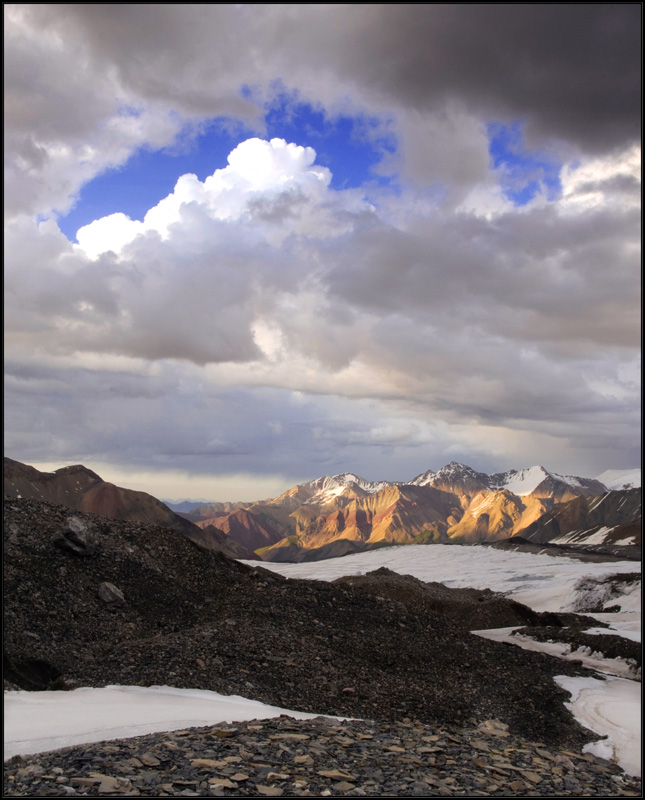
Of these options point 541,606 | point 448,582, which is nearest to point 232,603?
point 541,606

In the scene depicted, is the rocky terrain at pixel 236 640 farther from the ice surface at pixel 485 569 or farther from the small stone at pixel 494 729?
the ice surface at pixel 485 569

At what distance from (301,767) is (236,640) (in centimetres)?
1119

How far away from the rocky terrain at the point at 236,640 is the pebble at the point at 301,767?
1.48 feet

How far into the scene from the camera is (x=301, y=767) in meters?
8.67

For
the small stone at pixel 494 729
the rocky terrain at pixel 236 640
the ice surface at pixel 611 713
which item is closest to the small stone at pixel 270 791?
the rocky terrain at pixel 236 640

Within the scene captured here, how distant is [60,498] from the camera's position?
440 ft

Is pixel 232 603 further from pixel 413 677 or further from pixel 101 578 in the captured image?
pixel 413 677

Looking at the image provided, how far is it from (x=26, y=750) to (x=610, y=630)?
37.5 meters

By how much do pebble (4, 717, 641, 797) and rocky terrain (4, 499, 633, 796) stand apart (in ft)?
1.48

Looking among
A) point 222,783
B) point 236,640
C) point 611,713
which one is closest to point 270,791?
point 222,783

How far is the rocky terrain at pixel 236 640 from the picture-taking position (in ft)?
54.6

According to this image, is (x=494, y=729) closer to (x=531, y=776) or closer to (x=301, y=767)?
(x=531, y=776)

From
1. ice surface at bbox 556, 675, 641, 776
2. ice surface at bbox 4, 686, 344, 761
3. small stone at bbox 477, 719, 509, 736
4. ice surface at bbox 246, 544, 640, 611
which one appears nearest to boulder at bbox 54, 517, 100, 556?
ice surface at bbox 4, 686, 344, 761

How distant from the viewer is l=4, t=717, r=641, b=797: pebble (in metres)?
7.59
